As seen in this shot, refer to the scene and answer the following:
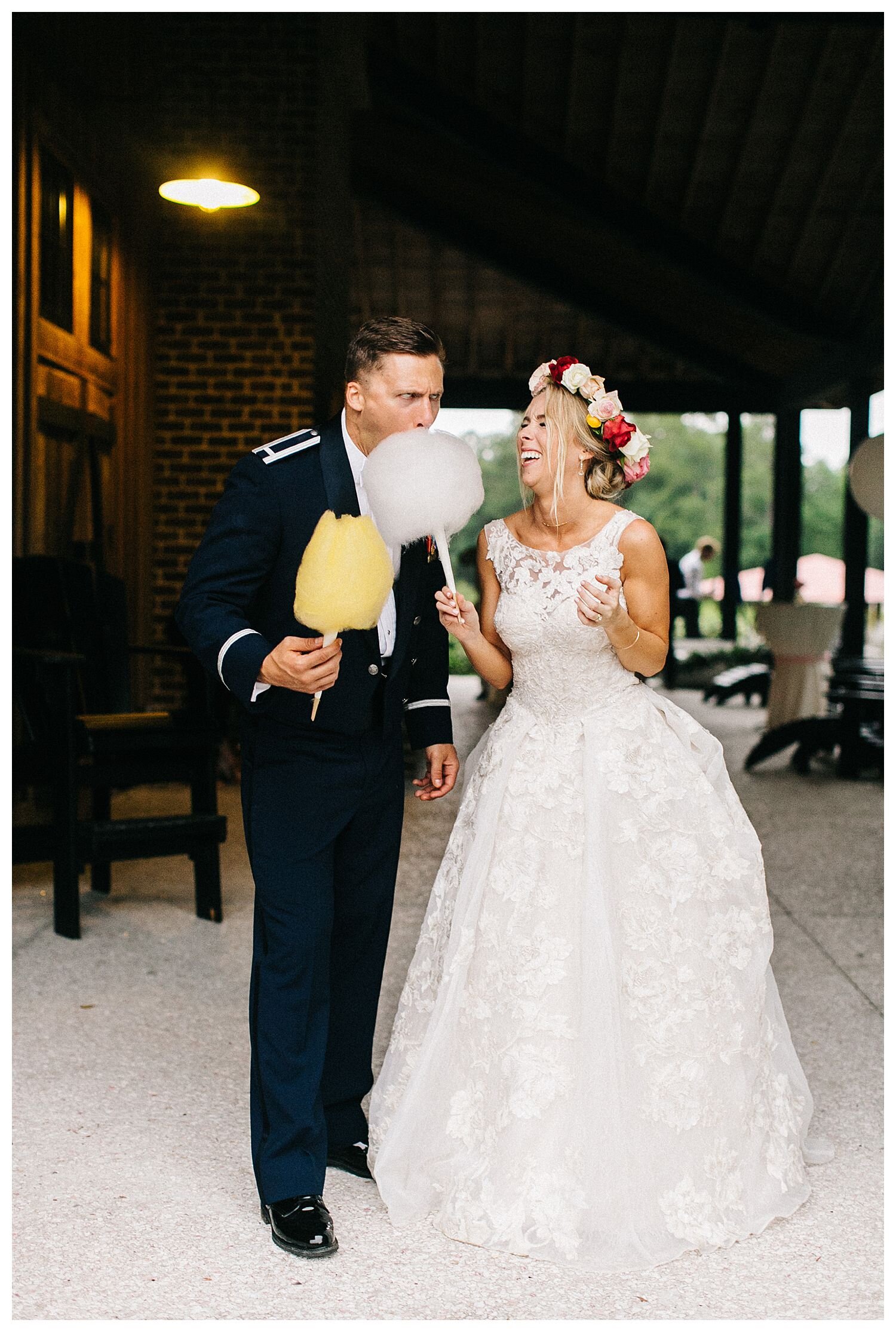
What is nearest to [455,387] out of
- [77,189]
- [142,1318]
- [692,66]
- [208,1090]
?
[692,66]

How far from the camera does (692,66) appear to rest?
9.53 meters

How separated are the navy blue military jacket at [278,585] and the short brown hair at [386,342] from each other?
0.19m

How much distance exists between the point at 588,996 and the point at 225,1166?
3.29ft

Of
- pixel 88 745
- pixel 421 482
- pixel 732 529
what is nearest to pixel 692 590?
pixel 732 529

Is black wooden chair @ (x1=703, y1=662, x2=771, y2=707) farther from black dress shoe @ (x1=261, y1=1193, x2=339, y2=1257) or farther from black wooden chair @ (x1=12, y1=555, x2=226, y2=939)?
black dress shoe @ (x1=261, y1=1193, x2=339, y2=1257)

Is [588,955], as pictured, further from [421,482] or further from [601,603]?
[421,482]

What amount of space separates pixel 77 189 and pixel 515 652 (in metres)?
5.30

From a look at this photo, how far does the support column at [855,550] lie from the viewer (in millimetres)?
11766

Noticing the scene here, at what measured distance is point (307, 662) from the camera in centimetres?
234

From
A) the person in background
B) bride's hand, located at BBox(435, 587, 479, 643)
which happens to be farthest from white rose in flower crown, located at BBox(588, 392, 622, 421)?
the person in background

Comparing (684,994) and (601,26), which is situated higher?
(601,26)

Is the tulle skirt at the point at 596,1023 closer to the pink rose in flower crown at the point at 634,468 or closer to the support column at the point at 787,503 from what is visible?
the pink rose in flower crown at the point at 634,468

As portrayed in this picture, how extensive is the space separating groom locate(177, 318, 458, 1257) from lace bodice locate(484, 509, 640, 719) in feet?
0.75

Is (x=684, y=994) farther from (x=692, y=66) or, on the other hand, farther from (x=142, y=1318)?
(x=692, y=66)
